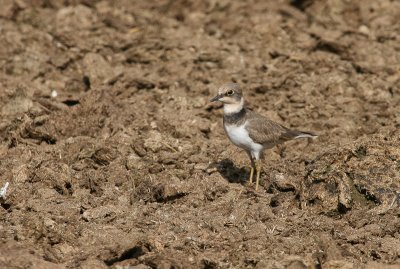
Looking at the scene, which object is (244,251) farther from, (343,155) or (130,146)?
(130,146)

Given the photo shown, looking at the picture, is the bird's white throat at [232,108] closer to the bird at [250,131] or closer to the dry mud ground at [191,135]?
the bird at [250,131]

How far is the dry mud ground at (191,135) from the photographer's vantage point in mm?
7691

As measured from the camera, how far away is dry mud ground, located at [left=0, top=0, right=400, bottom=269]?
7.69 m

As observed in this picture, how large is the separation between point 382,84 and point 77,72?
4861mm

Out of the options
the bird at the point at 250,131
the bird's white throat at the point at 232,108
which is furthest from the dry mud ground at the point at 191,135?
the bird's white throat at the point at 232,108

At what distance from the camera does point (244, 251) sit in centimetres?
760

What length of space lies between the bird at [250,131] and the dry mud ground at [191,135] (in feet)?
0.93

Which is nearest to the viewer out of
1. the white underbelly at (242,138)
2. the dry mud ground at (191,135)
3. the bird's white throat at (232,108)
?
the dry mud ground at (191,135)

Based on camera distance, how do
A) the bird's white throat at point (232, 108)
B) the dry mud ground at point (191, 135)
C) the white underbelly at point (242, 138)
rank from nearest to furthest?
the dry mud ground at point (191, 135) → the white underbelly at point (242, 138) → the bird's white throat at point (232, 108)

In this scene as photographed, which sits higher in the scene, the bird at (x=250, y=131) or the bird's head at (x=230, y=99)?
the bird's head at (x=230, y=99)

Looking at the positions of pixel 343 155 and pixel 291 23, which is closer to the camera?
pixel 343 155

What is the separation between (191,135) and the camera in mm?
10461

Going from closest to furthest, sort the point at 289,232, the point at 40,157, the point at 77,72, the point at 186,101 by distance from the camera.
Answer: the point at 289,232 < the point at 40,157 < the point at 186,101 < the point at 77,72

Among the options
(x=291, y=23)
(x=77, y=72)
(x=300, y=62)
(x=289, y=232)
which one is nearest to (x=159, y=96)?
(x=77, y=72)
